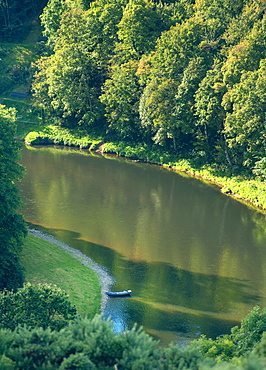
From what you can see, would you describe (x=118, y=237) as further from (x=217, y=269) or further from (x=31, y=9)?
(x=31, y=9)

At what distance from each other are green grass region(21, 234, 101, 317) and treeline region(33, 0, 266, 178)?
1284 inches

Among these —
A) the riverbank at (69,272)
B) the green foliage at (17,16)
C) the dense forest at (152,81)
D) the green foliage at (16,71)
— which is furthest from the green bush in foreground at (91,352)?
the green foliage at (17,16)

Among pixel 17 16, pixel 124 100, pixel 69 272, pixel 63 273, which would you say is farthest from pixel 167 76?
pixel 17 16

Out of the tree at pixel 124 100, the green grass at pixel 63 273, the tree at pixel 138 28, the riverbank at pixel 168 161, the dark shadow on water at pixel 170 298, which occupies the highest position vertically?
the tree at pixel 138 28

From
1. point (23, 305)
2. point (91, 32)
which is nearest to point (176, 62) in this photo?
point (91, 32)

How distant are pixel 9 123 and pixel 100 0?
204ft

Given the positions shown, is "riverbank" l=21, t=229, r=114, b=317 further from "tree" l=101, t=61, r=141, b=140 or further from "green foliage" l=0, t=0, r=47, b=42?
"green foliage" l=0, t=0, r=47, b=42

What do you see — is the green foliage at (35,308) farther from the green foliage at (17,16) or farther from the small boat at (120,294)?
the green foliage at (17,16)

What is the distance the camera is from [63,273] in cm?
4297

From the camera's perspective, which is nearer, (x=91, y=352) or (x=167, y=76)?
(x=91, y=352)

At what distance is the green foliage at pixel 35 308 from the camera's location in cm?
2939

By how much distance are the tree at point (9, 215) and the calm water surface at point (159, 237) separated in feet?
25.7

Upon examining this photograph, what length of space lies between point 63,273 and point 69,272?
664mm

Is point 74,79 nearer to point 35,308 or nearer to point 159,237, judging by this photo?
point 159,237
